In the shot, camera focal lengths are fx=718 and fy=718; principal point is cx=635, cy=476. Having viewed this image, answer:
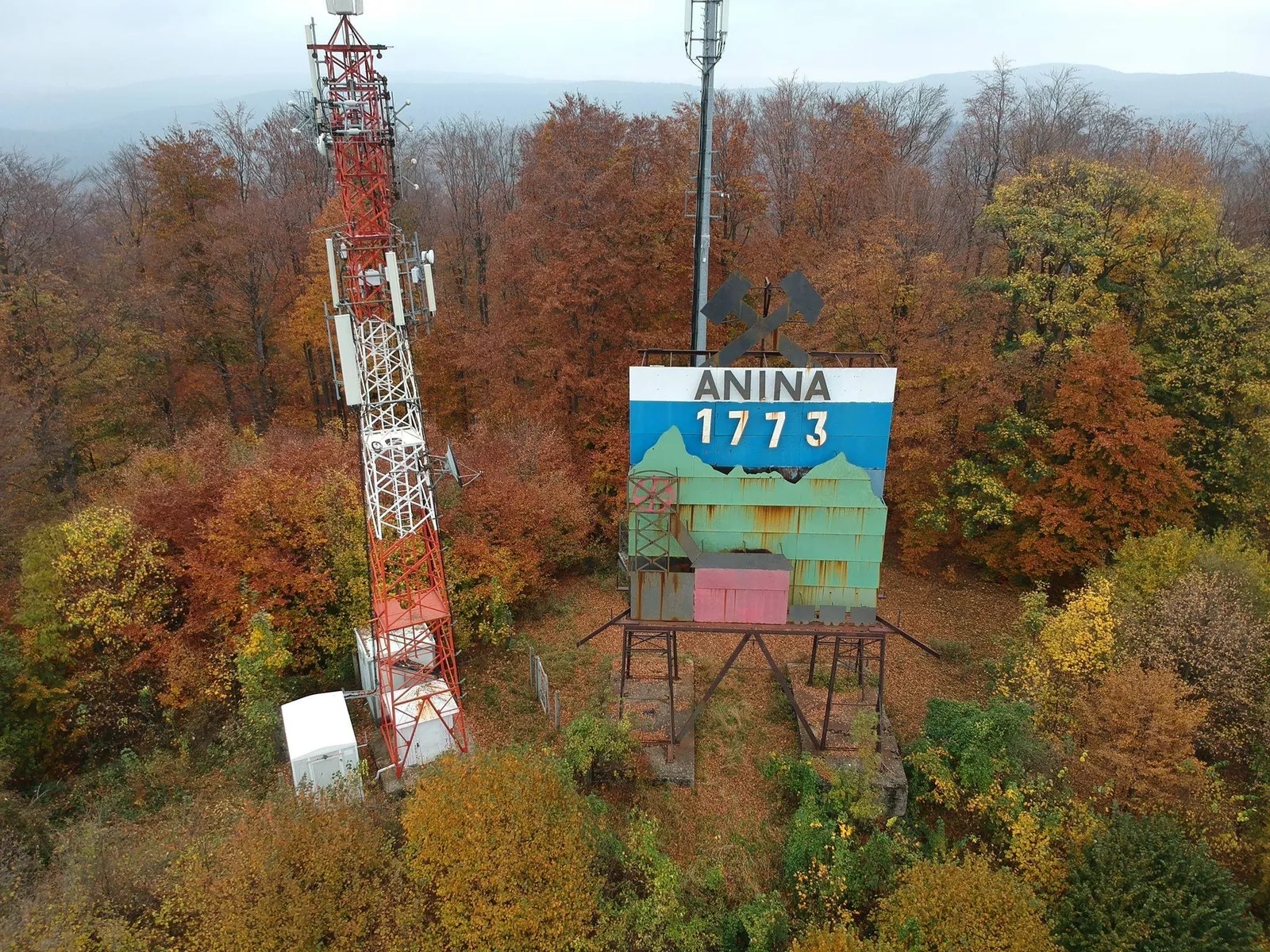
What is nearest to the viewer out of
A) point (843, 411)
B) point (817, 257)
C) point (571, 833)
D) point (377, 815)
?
point (571, 833)

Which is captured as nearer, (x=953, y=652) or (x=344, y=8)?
(x=344, y=8)

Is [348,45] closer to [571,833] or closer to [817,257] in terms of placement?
[571,833]

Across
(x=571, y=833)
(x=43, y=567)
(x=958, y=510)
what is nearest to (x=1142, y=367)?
(x=958, y=510)

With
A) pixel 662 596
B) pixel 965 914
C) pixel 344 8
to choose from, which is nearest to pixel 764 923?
pixel 965 914

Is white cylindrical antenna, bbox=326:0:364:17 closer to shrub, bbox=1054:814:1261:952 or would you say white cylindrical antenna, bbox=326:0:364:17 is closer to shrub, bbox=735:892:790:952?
shrub, bbox=735:892:790:952

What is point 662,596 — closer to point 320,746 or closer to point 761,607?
point 761,607

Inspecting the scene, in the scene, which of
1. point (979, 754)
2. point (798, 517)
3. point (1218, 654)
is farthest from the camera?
point (1218, 654)

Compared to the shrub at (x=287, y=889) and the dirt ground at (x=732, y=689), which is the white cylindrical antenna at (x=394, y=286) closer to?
the dirt ground at (x=732, y=689)
